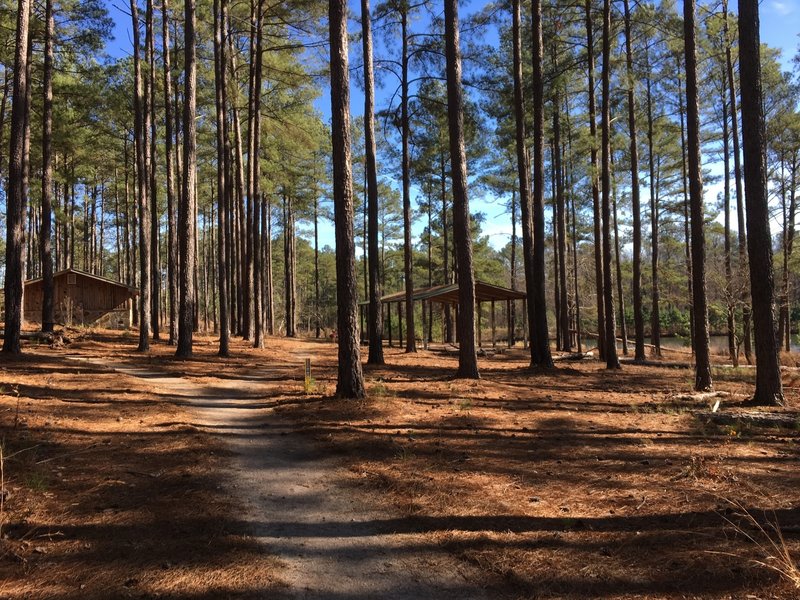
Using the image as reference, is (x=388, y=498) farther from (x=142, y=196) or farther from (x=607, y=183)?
(x=142, y=196)

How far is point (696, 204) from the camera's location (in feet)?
34.2

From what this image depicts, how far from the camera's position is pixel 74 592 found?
9.41 feet

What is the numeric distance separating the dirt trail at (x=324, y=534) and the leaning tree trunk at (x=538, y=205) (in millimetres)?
8936

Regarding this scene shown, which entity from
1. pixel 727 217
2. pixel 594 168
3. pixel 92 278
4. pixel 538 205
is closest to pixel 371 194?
pixel 538 205

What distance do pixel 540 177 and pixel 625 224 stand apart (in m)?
19.5

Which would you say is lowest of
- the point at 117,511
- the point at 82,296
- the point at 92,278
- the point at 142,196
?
the point at 117,511

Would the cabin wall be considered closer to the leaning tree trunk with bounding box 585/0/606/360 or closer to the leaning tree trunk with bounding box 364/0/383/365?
the leaning tree trunk with bounding box 364/0/383/365

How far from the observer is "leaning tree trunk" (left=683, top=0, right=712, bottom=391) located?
10055 mm

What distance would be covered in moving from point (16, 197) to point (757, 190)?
16.1 metres

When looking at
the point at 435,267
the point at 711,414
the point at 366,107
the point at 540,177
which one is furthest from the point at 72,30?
the point at 435,267

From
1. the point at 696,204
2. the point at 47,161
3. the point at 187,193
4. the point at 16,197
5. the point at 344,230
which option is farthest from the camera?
the point at 47,161

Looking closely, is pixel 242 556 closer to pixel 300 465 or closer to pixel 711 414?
pixel 300 465

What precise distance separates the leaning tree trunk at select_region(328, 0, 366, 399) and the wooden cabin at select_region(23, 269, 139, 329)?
2403 cm

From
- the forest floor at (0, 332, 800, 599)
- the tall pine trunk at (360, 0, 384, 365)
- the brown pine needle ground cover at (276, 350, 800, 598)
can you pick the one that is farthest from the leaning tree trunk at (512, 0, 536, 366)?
the forest floor at (0, 332, 800, 599)
